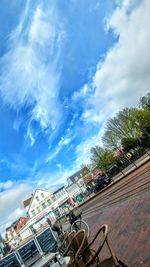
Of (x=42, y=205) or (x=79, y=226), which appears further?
(x=42, y=205)

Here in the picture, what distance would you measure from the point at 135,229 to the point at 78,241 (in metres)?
2.31

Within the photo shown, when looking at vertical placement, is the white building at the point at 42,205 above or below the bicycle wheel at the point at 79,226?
above

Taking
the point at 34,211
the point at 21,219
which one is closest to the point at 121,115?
the point at 34,211

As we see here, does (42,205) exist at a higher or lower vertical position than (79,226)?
higher

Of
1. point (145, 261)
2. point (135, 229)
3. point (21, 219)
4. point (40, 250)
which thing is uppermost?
point (21, 219)

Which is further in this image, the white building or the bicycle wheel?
the white building

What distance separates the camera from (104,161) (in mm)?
43594

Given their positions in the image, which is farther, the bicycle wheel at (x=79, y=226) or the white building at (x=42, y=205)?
the white building at (x=42, y=205)

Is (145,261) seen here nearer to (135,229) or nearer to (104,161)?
(135,229)

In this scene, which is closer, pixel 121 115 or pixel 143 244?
pixel 143 244

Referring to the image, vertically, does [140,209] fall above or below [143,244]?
above

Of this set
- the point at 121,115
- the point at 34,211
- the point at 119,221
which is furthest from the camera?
the point at 34,211

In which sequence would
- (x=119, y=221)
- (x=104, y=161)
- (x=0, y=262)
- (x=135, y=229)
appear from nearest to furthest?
(x=135, y=229) < (x=119, y=221) < (x=0, y=262) < (x=104, y=161)

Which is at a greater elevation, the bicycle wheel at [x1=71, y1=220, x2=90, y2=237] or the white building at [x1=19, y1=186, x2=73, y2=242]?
the white building at [x1=19, y1=186, x2=73, y2=242]
